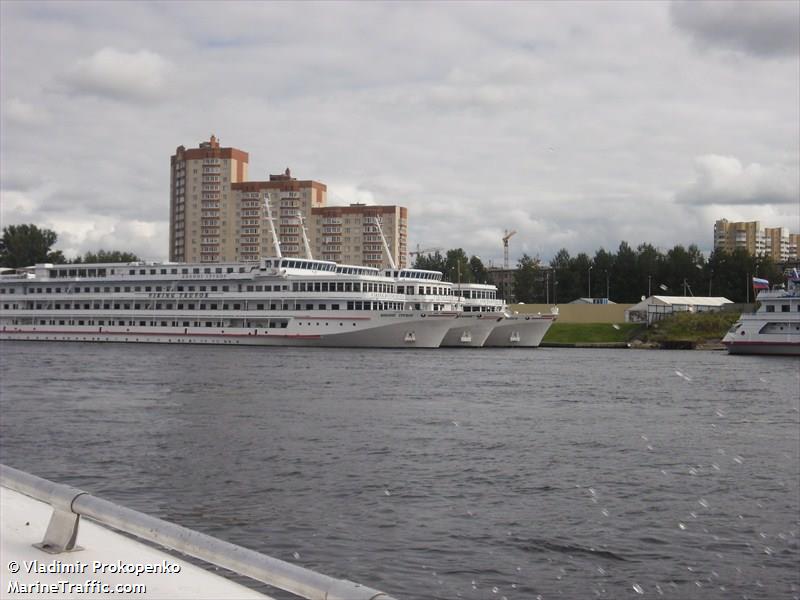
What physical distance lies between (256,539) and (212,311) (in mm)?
Result: 62902

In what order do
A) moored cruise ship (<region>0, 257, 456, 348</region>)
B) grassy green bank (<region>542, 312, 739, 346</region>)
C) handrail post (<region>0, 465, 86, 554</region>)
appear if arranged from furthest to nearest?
grassy green bank (<region>542, 312, 739, 346</region>) < moored cruise ship (<region>0, 257, 456, 348</region>) < handrail post (<region>0, 465, 86, 554</region>)

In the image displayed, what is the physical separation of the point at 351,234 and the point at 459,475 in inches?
4796

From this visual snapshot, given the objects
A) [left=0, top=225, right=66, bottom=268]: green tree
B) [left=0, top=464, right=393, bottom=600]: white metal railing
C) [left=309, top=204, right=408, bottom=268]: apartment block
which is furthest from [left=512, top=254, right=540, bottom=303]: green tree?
[left=0, top=464, right=393, bottom=600]: white metal railing

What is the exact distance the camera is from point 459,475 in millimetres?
15477

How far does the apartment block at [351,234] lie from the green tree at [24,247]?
1806 inches

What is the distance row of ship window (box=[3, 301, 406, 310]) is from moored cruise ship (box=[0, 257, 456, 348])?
0.09 meters

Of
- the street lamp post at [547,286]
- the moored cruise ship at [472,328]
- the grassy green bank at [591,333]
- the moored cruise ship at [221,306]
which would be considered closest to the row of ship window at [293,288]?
the moored cruise ship at [221,306]

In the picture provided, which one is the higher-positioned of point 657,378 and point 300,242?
point 300,242

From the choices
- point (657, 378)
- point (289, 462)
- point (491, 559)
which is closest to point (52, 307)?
point (657, 378)

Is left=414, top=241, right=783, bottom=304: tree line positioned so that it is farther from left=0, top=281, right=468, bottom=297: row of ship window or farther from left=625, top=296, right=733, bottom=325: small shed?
left=0, top=281, right=468, bottom=297: row of ship window

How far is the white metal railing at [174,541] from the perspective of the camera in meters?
3.70

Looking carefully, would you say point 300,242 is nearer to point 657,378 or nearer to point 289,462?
point 657,378

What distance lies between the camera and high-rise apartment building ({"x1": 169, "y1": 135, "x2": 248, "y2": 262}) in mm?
134500

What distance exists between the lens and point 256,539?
11156 mm
